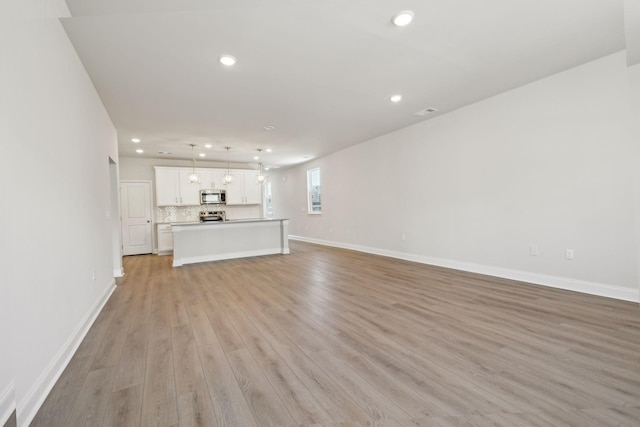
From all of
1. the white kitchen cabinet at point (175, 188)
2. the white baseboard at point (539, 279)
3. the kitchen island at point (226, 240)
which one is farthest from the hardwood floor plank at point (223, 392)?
the white kitchen cabinet at point (175, 188)

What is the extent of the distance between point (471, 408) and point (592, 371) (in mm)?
1026

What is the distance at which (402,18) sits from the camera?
2387 mm

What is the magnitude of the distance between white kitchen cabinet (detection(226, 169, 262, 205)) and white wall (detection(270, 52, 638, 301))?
4543 millimetres

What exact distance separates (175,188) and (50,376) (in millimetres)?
6862

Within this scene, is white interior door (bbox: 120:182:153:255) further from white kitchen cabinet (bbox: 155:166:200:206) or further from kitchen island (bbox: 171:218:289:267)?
kitchen island (bbox: 171:218:289:267)

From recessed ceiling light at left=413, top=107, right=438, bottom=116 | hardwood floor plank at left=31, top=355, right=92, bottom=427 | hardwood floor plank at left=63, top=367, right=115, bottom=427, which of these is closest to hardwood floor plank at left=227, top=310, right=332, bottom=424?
hardwood floor plank at left=63, top=367, right=115, bottom=427

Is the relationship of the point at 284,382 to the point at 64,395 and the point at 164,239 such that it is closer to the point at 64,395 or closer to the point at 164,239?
the point at 64,395

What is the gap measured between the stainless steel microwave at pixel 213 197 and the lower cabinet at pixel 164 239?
1.24m

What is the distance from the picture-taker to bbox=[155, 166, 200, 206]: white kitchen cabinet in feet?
25.4

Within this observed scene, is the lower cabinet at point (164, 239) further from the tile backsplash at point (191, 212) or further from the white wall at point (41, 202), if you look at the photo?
the white wall at point (41, 202)

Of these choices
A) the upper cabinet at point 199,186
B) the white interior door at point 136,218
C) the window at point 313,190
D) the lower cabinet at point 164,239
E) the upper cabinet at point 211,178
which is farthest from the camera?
the window at point 313,190

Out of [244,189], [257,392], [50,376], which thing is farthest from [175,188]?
[257,392]

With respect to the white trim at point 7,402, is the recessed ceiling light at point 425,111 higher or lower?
higher

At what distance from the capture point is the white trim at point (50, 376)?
149 cm
